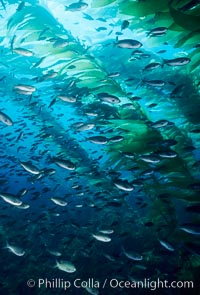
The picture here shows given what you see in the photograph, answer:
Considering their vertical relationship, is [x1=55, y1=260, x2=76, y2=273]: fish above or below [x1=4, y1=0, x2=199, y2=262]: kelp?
below

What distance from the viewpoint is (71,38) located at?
7.93 m

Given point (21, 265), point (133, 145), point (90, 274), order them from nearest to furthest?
point (133, 145) → point (90, 274) → point (21, 265)

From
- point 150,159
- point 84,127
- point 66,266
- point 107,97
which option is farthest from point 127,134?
point 66,266

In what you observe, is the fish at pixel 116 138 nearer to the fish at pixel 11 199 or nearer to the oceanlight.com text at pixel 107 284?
the fish at pixel 11 199

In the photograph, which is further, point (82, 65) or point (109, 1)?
point (82, 65)

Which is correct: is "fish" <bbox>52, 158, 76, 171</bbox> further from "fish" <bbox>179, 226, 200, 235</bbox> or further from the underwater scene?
"fish" <bbox>179, 226, 200, 235</bbox>

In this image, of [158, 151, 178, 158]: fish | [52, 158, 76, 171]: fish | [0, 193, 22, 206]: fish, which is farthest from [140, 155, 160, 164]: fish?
[0, 193, 22, 206]: fish

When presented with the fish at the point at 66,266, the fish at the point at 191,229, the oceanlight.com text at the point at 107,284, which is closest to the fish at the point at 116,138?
the fish at the point at 191,229

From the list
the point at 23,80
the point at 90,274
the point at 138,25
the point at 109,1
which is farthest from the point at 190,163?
the point at 23,80

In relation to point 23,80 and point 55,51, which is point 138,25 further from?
point 23,80

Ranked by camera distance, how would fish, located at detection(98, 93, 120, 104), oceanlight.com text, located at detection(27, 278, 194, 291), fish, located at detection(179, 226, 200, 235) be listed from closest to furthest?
fish, located at detection(179, 226, 200, 235) < fish, located at detection(98, 93, 120, 104) < oceanlight.com text, located at detection(27, 278, 194, 291)

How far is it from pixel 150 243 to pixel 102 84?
7.62 meters

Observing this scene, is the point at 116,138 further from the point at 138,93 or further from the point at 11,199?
the point at 11,199

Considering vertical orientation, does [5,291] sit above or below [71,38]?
below
